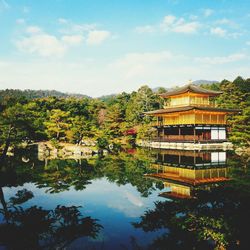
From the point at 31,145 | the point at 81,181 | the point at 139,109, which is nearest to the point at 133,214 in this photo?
the point at 81,181

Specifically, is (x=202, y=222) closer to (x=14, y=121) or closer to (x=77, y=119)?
(x=14, y=121)

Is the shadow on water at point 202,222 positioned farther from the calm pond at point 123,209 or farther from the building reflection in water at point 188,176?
the building reflection in water at point 188,176

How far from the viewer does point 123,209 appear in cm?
1108

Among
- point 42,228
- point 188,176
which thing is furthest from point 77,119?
point 42,228

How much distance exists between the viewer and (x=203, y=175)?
18.0m

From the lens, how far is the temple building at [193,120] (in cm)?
3628

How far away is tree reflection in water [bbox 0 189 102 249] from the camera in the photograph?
7.06 metres

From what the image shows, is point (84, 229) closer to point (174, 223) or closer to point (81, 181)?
point (174, 223)

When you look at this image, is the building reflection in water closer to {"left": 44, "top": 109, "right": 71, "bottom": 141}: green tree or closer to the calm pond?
the calm pond

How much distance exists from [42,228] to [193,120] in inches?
1209

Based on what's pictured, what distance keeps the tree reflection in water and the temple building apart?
2726 centimetres

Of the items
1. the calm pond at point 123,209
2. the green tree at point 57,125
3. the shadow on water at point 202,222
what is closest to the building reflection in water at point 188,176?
the calm pond at point 123,209

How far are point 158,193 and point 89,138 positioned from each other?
25111 mm

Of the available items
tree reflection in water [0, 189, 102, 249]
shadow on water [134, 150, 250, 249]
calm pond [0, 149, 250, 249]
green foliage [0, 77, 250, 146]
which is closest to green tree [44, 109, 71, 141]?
green foliage [0, 77, 250, 146]
